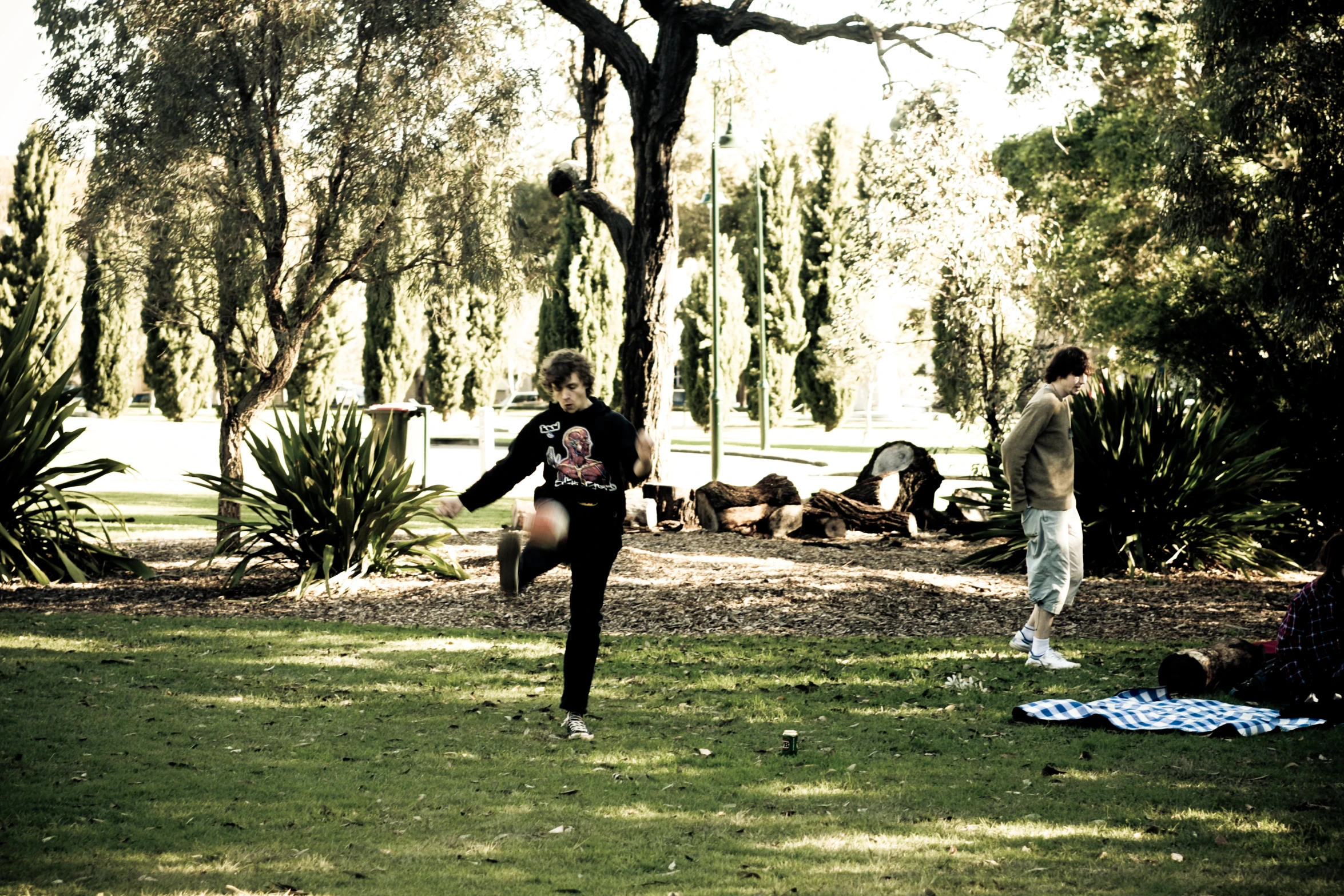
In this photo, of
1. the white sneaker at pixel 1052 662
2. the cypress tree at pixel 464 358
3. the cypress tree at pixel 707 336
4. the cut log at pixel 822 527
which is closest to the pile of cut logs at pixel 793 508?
the cut log at pixel 822 527

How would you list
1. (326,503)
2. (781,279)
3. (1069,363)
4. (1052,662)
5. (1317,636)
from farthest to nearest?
1. (781,279)
2. (326,503)
3. (1052,662)
4. (1069,363)
5. (1317,636)

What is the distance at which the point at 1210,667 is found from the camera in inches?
266

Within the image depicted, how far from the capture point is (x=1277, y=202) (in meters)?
12.8

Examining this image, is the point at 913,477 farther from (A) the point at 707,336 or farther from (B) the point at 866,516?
(A) the point at 707,336

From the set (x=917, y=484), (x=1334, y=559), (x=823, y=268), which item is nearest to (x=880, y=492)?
(x=917, y=484)

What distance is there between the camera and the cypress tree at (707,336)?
40.2 metres

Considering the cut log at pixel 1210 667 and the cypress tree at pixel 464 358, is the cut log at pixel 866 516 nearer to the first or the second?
the cut log at pixel 1210 667

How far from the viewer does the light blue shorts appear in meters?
7.62

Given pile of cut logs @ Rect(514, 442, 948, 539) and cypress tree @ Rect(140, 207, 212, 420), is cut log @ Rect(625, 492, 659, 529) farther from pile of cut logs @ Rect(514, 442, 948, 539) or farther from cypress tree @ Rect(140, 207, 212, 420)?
cypress tree @ Rect(140, 207, 212, 420)

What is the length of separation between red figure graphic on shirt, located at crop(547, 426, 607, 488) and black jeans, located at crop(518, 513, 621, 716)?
0.17 meters

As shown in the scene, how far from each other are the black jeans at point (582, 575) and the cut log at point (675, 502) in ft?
29.9

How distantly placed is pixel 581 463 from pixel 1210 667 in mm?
3637

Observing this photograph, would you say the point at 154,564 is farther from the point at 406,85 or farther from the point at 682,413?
the point at 682,413

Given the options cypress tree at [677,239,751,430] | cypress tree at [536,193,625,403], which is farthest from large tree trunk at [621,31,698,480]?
cypress tree at [677,239,751,430]
